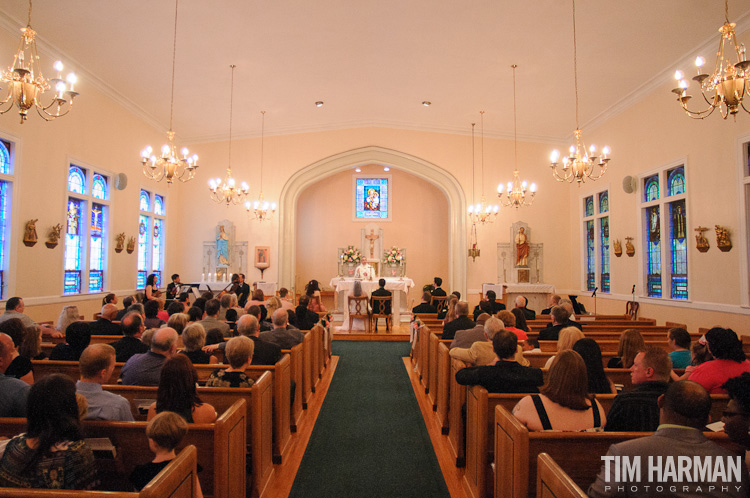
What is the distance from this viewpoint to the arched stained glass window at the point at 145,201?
426 inches

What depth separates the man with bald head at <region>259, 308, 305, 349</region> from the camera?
451 cm

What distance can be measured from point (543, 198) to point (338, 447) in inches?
401

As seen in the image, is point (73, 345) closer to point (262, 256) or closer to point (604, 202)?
point (262, 256)

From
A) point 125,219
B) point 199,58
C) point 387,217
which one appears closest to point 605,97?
point 387,217

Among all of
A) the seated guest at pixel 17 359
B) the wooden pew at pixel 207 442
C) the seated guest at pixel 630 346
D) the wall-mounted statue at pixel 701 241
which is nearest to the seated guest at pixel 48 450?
the wooden pew at pixel 207 442

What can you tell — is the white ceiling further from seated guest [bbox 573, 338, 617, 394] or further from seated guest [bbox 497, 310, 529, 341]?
seated guest [bbox 573, 338, 617, 394]

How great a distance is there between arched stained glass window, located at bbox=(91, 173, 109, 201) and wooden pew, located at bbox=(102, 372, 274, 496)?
731 centimetres

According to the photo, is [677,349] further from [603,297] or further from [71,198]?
[71,198]

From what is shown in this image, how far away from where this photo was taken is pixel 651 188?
892 cm

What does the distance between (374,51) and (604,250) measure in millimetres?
6868

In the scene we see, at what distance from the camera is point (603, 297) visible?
34.4ft

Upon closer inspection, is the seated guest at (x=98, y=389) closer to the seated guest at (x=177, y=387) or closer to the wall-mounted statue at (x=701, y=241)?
the seated guest at (x=177, y=387)

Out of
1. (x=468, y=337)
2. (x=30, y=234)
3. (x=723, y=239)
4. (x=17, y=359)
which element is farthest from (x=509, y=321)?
(x=30, y=234)

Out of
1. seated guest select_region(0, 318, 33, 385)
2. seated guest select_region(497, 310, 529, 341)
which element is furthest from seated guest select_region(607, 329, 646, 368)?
seated guest select_region(0, 318, 33, 385)
